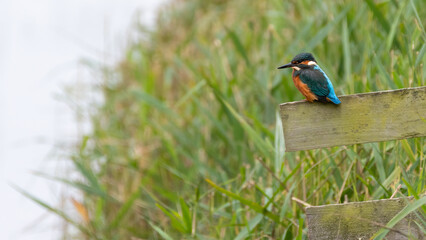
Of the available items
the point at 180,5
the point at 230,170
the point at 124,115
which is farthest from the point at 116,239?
the point at 180,5

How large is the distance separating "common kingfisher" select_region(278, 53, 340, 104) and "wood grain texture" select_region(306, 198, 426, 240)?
0.37m

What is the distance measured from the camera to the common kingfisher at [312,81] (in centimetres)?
220

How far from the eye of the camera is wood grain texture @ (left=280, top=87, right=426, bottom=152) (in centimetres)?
229

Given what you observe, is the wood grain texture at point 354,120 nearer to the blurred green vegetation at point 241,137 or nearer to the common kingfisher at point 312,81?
the common kingfisher at point 312,81

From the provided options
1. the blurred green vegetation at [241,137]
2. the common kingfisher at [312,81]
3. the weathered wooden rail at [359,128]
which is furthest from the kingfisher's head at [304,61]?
the blurred green vegetation at [241,137]

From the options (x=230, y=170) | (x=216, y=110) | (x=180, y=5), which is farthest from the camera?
(x=180, y=5)

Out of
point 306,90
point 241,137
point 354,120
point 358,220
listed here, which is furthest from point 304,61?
point 241,137

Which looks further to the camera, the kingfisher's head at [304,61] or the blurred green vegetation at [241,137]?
the blurred green vegetation at [241,137]

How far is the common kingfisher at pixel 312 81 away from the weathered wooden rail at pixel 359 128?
0.20 feet

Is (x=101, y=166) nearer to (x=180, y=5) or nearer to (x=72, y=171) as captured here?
(x=72, y=171)

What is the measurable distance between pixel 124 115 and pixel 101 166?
1.06m

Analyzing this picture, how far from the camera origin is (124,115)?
5.75 metres

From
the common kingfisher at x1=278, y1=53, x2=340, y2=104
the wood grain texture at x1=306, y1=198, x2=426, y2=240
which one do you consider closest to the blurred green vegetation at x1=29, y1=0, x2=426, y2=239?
the wood grain texture at x1=306, y1=198, x2=426, y2=240

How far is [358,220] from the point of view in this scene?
233 cm
